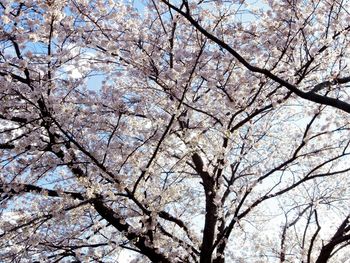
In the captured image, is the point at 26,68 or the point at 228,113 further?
the point at 228,113

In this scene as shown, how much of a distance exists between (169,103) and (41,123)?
6.70 ft

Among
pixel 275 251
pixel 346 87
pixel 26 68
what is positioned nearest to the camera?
pixel 26 68

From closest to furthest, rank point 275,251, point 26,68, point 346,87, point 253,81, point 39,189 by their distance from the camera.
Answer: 1. point 26,68
2. point 39,189
3. point 346,87
4. point 253,81
5. point 275,251

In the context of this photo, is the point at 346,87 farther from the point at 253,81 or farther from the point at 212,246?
the point at 212,246

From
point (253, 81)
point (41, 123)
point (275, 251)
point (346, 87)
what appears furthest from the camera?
point (275, 251)

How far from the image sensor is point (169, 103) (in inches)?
262

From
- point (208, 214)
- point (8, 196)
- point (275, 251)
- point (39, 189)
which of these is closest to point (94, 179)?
point (39, 189)

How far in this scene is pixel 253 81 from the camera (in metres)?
7.08

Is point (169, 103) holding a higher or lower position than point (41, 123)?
higher

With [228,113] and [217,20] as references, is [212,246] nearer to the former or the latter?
[228,113]

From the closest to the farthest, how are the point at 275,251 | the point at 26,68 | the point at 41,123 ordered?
1. the point at 26,68
2. the point at 41,123
3. the point at 275,251

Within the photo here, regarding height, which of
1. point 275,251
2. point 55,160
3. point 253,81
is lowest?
point 55,160

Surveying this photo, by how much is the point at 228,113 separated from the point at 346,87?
187 cm

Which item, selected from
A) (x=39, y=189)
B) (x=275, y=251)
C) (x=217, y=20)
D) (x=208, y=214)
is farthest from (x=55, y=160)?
(x=275, y=251)
